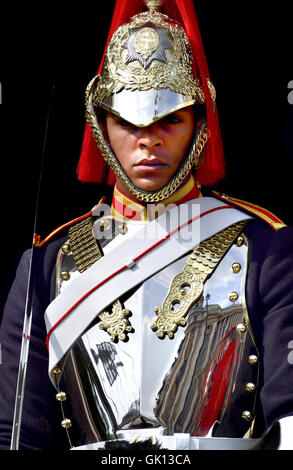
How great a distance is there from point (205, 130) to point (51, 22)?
0.69 meters

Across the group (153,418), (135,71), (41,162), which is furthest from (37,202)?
(153,418)

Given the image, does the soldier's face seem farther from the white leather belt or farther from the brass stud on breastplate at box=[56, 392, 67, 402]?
the brass stud on breastplate at box=[56, 392, 67, 402]

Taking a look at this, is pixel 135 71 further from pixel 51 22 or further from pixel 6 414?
pixel 6 414

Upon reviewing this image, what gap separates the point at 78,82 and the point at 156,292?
0.88m

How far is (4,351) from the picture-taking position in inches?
149

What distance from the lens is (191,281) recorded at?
3.68 metres

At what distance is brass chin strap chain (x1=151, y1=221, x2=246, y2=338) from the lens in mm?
3625

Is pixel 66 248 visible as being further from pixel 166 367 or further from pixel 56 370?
pixel 166 367

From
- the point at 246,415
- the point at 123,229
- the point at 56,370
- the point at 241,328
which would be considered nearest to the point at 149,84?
the point at 123,229

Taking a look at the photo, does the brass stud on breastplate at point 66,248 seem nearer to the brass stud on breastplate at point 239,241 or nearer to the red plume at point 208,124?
the red plume at point 208,124

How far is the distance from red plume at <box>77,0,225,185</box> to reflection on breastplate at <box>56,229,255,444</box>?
380mm

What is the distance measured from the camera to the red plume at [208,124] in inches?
152

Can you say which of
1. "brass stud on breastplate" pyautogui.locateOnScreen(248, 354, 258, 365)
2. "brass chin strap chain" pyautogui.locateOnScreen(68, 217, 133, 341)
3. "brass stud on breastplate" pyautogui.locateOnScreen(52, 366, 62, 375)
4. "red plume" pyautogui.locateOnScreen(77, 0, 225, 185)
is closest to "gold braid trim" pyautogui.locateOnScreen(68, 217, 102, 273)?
"brass chin strap chain" pyautogui.locateOnScreen(68, 217, 133, 341)

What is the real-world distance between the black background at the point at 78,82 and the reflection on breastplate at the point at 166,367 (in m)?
0.54
